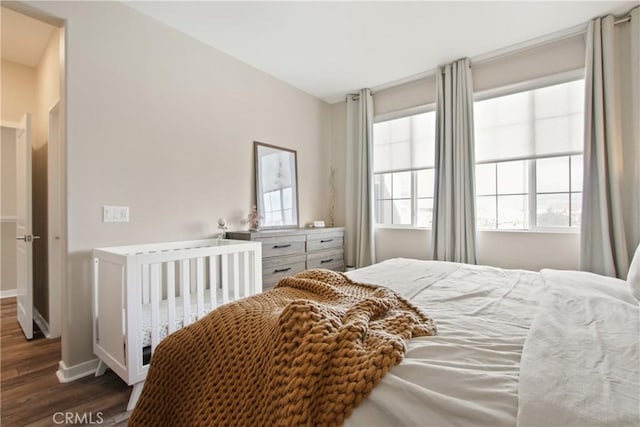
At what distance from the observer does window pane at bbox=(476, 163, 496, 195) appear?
308 cm

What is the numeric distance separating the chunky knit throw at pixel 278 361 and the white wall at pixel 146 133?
→ 1.63 m

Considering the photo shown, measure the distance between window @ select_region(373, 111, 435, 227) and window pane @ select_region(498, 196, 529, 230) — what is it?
0.72m

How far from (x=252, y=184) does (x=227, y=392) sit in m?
2.64

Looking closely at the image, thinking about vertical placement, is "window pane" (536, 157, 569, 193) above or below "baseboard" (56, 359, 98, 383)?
above

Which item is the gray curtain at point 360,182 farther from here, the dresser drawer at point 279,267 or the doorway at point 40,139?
the doorway at point 40,139

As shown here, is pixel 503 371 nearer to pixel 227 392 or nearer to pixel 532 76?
pixel 227 392

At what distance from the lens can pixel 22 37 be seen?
2.76 m

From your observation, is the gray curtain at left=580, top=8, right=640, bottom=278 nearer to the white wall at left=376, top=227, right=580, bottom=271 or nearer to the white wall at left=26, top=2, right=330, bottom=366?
the white wall at left=376, top=227, right=580, bottom=271

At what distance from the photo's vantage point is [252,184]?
322 centimetres

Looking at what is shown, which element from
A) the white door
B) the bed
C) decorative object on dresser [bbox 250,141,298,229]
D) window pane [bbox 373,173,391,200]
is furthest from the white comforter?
the white door

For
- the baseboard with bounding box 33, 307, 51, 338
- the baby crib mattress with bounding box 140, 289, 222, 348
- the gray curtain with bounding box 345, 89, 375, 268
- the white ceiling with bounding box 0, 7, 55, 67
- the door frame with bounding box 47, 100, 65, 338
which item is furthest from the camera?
the gray curtain with bounding box 345, 89, 375, 268

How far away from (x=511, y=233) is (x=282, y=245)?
2.33 meters

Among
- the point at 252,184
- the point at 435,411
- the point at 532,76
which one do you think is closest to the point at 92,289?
the point at 252,184

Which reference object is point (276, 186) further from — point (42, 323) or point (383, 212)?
point (42, 323)
